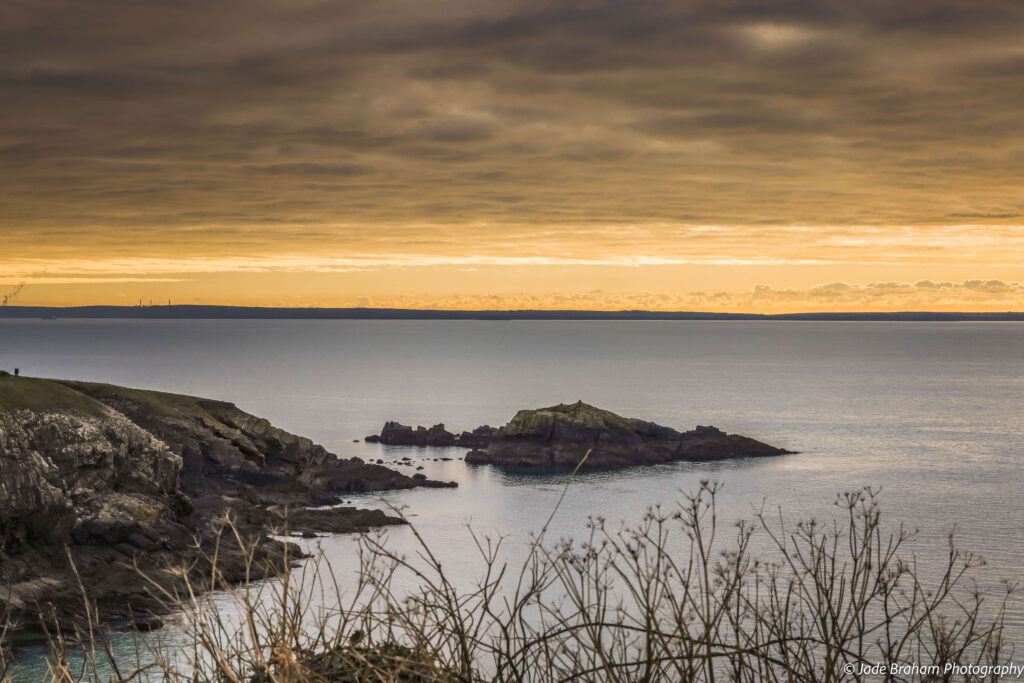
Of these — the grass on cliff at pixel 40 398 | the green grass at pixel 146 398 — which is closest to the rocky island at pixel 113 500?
the grass on cliff at pixel 40 398

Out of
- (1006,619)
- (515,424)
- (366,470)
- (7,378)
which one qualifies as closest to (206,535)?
(7,378)

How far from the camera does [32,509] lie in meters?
50.0

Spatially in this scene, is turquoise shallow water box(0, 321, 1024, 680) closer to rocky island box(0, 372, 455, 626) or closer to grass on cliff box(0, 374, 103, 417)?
rocky island box(0, 372, 455, 626)

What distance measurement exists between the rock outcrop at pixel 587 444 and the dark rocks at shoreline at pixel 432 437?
8.90 meters

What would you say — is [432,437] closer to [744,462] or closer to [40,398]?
[744,462]

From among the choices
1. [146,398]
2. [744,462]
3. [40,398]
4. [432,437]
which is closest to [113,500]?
[40,398]

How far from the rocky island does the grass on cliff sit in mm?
95

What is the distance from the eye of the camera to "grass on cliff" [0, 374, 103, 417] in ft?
181

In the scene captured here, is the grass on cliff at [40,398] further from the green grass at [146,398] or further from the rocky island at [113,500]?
the green grass at [146,398]

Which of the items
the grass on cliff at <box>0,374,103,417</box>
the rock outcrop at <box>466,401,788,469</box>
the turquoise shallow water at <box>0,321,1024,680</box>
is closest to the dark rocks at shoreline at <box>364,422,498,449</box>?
the turquoise shallow water at <box>0,321,1024,680</box>

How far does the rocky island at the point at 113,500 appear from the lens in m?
47.2

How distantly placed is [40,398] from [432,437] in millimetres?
65166

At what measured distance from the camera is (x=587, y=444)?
343 ft

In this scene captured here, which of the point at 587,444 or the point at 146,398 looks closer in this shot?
the point at 146,398
